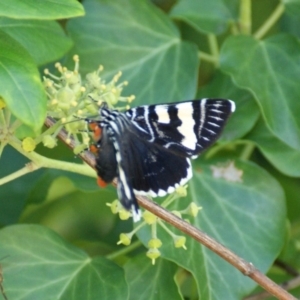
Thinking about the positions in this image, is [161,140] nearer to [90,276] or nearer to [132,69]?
[90,276]

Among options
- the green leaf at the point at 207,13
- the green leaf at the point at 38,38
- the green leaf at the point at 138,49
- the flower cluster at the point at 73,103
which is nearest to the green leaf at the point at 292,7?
the green leaf at the point at 207,13

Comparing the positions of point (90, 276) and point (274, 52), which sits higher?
Result: point (274, 52)

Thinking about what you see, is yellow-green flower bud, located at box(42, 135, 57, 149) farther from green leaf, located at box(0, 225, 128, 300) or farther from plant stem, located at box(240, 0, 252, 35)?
plant stem, located at box(240, 0, 252, 35)

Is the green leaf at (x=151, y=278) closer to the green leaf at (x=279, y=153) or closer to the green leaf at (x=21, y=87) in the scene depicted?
the green leaf at (x=279, y=153)

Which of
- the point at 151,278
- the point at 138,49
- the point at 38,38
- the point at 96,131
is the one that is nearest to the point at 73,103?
the point at 96,131

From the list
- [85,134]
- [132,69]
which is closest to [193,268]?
[85,134]

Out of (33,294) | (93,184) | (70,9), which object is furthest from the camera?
(93,184)

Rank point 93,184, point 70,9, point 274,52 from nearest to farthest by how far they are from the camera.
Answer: point 70,9, point 93,184, point 274,52
